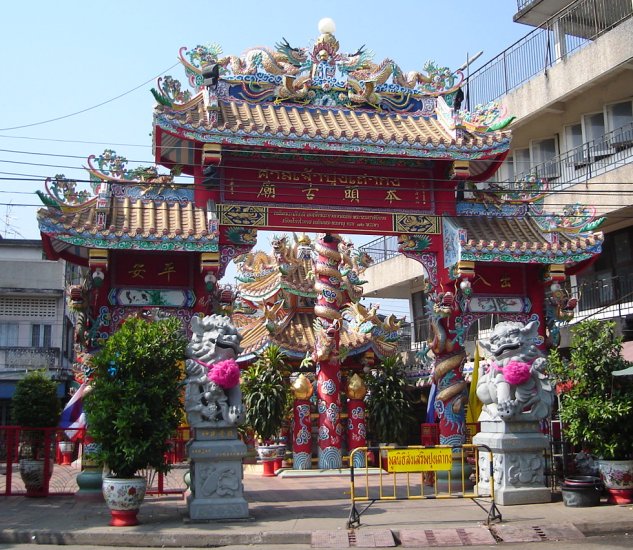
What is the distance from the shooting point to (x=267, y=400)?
2147 cm

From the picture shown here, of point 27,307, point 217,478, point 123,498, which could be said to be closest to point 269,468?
point 217,478

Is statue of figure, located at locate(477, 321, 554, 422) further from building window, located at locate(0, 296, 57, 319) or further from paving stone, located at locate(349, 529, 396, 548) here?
building window, located at locate(0, 296, 57, 319)

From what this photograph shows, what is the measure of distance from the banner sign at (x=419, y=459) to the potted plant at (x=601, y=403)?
2622 mm

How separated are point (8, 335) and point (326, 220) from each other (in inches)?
792

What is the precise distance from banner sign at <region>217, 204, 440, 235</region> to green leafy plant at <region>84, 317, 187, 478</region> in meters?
3.98

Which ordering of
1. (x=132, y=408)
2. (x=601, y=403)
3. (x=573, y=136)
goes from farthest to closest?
1. (x=573, y=136)
2. (x=601, y=403)
3. (x=132, y=408)

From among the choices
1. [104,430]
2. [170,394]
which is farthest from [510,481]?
[104,430]

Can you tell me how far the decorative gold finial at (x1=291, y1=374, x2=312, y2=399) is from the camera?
811 inches

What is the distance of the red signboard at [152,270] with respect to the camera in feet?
51.4

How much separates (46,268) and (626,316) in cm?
2249

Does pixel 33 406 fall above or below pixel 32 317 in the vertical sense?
below

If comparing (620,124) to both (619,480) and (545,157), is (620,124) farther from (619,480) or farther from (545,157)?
(619,480)

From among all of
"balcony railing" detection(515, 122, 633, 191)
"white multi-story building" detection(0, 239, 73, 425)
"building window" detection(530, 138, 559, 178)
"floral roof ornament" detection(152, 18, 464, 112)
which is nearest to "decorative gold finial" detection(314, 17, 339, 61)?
"floral roof ornament" detection(152, 18, 464, 112)

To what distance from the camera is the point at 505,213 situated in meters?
17.6
